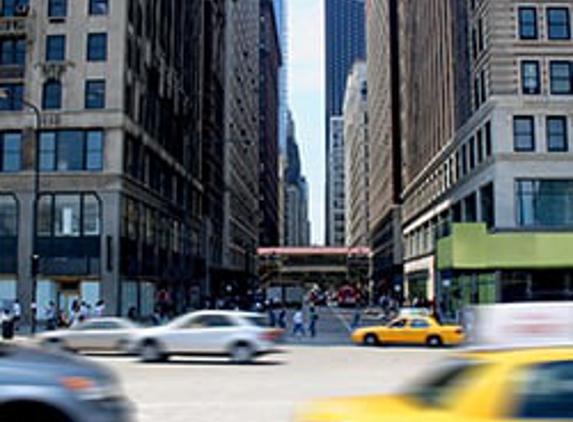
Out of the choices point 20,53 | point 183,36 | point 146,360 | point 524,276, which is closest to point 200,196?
point 183,36

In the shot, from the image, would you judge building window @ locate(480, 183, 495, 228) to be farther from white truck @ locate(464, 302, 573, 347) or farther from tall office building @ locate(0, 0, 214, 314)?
white truck @ locate(464, 302, 573, 347)

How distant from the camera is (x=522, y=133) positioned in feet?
134

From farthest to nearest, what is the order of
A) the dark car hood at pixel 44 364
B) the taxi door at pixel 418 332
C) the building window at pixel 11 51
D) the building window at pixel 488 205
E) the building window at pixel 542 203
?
the building window at pixel 11 51 → the building window at pixel 488 205 → the building window at pixel 542 203 → the taxi door at pixel 418 332 → the dark car hood at pixel 44 364

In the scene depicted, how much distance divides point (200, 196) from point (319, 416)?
64.3m

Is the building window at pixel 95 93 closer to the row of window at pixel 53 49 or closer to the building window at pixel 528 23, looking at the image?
the row of window at pixel 53 49

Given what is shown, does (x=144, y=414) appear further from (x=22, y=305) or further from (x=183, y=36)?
(x=183, y=36)

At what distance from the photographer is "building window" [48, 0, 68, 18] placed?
42656 millimetres

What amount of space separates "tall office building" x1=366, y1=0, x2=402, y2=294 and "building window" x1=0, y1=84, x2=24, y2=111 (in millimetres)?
49601

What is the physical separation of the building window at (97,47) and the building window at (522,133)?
23.9 metres

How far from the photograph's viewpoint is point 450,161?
181 feet

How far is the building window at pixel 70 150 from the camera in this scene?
41.6 metres

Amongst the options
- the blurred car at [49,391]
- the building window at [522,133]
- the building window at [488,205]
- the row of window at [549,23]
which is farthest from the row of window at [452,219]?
the blurred car at [49,391]

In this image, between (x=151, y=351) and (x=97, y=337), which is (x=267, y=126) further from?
(x=151, y=351)

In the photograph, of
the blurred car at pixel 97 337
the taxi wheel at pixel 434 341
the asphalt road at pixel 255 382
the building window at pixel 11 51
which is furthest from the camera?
the building window at pixel 11 51
